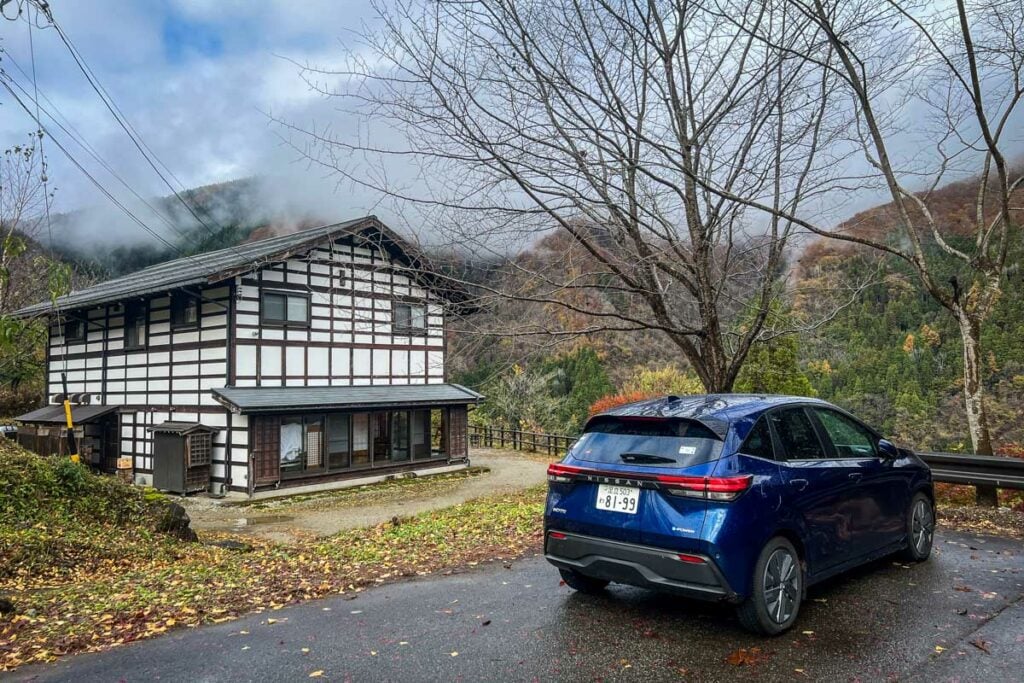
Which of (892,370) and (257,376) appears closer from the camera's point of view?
(257,376)

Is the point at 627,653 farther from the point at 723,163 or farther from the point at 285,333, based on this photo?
the point at 285,333

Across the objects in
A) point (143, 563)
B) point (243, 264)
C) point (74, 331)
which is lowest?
point (143, 563)

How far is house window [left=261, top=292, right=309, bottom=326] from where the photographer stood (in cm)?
1596

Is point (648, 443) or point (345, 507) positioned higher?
point (648, 443)

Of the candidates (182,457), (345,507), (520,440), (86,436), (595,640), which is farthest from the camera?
(520,440)

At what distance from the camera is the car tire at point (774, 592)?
3.81m

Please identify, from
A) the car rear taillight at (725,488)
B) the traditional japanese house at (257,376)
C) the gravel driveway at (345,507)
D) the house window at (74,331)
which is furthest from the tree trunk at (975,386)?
the house window at (74,331)

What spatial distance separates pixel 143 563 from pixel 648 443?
6.34 metres

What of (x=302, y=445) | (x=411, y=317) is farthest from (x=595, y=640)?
(x=302, y=445)

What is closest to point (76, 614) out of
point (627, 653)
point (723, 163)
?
point (627, 653)

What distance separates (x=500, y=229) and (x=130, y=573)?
5.57 m

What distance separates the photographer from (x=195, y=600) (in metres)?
5.19

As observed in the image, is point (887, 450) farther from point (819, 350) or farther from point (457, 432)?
point (457, 432)

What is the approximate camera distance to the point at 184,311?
641 inches
